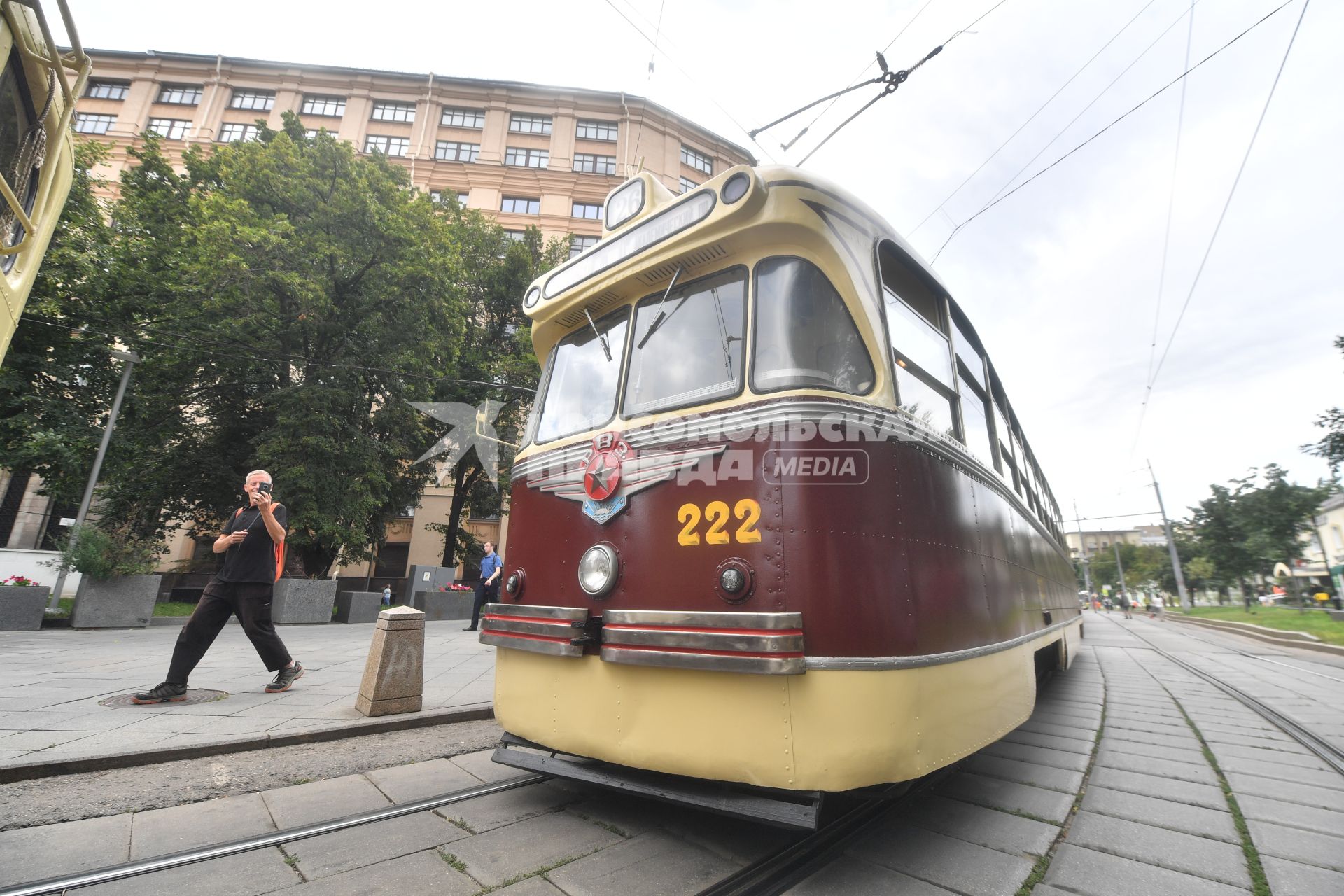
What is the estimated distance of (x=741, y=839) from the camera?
2535 millimetres

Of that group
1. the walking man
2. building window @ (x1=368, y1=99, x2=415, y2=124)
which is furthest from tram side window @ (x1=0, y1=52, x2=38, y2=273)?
building window @ (x1=368, y1=99, x2=415, y2=124)

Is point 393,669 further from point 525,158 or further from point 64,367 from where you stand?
point 525,158

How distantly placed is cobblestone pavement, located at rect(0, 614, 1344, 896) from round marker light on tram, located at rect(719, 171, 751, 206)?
2.83 meters

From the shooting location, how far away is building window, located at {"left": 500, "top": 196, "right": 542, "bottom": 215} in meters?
31.5

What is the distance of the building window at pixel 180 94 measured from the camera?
111ft

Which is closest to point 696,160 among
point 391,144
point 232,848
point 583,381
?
point 391,144

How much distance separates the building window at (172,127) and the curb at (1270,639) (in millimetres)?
51561

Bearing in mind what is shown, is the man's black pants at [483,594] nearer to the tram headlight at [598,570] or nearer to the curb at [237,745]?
the curb at [237,745]

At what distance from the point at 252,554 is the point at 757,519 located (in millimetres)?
4383

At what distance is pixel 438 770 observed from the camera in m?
3.44

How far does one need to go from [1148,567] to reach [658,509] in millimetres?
79074

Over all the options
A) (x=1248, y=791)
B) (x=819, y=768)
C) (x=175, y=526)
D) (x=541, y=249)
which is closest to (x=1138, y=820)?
(x=1248, y=791)

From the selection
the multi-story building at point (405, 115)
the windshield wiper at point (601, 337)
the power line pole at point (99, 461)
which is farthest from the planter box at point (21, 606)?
the multi-story building at point (405, 115)

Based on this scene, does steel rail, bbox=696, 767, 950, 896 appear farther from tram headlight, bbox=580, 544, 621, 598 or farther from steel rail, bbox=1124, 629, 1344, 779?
steel rail, bbox=1124, 629, 1344, 779
